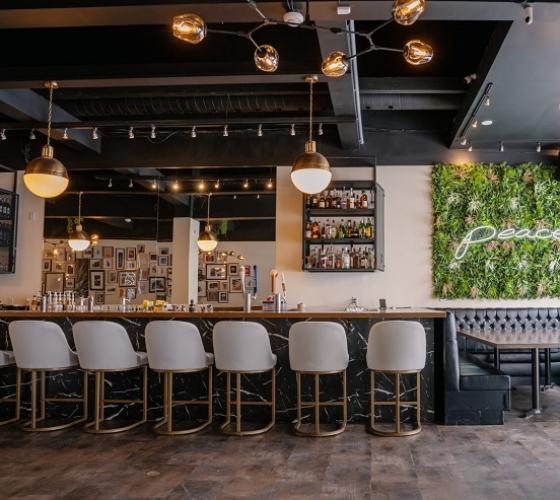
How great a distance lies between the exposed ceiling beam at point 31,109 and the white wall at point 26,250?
4.81ft

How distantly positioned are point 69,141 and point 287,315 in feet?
12.3

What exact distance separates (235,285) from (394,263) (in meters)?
2.17

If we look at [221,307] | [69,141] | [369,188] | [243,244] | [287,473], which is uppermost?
[69,141]

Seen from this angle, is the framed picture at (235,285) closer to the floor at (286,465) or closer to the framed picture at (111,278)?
the framed picture at (111,278)

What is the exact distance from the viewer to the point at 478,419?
5.18m

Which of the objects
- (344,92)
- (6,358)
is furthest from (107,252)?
(344,92)

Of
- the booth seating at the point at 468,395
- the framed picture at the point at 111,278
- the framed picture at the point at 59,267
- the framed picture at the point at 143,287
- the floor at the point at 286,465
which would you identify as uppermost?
the framed picture at the point at 59,267

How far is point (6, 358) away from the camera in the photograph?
17.0 feet

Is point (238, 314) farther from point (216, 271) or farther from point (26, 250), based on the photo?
point (26, 250)

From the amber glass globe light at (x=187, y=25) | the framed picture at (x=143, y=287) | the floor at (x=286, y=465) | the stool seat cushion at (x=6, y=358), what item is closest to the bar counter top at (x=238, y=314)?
the stool seat cushion at (x=6, y=358)

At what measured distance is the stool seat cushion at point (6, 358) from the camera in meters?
5.15

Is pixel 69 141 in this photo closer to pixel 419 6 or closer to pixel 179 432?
pixel 179 432

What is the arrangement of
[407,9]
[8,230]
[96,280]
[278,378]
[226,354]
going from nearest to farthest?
1. [407,9]
2. [226,354]
3. [278,378]
4. [8,230]
5. [96,280]

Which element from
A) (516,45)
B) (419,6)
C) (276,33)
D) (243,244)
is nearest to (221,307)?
(243,244)
